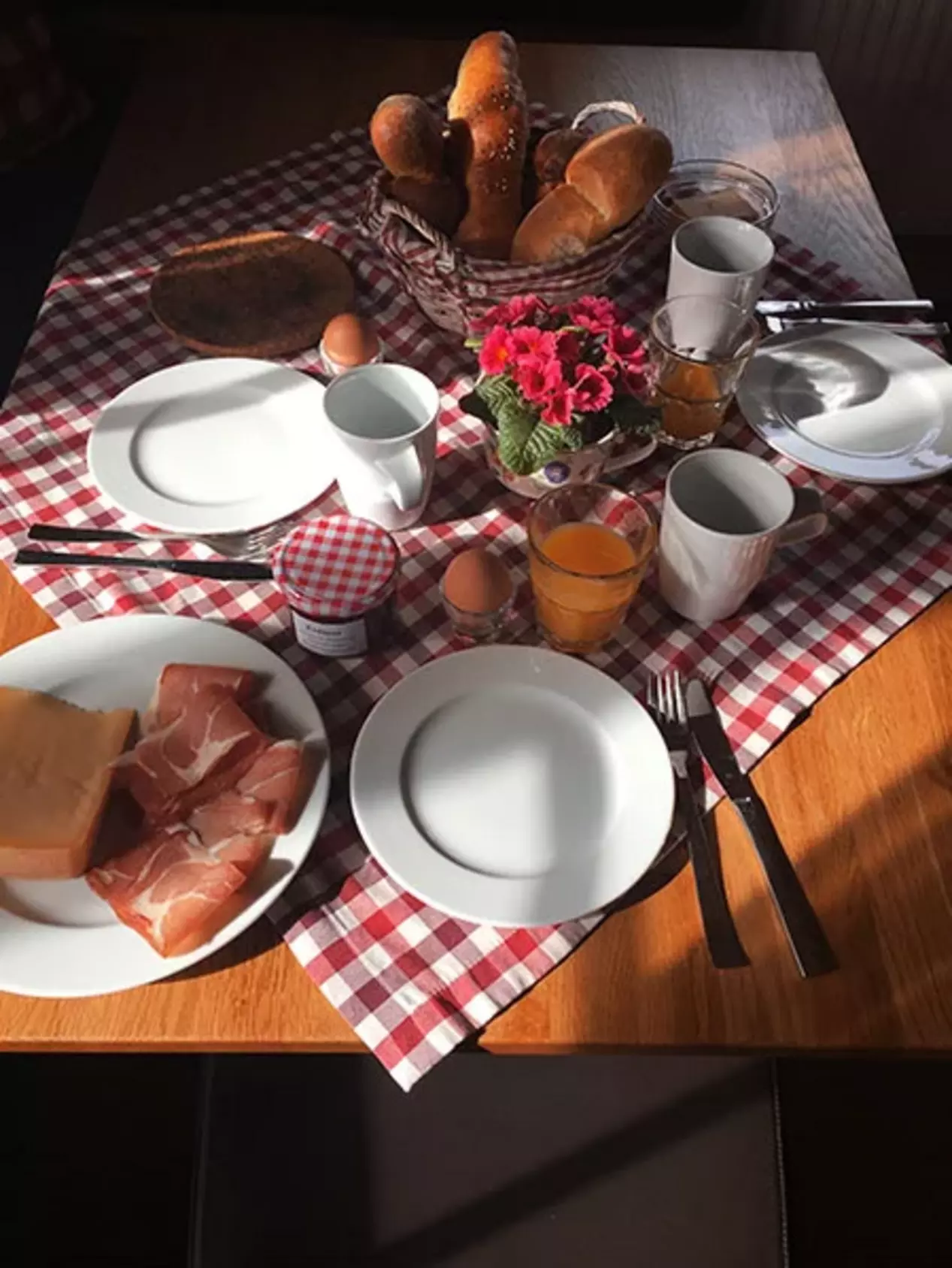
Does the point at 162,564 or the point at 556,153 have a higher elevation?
the point at 556,153

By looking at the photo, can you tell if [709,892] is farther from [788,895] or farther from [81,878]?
[81,878]

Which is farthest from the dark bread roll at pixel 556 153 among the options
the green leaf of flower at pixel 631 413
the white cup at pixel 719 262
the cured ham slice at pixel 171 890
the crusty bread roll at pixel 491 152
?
the cured ham slice at pixel 171 890

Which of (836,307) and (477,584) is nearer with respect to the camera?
(477,584)

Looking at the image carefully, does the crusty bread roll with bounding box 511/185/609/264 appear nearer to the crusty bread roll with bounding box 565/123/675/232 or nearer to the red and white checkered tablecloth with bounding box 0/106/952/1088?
the crusty bread roll with bounding box 565/123/675/232

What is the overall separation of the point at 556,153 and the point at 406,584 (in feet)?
1.74

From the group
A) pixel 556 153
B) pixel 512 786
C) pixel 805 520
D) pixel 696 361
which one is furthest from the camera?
pixel 556 153

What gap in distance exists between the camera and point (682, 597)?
103 cm

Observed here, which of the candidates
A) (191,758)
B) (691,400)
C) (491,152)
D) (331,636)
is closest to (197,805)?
(191,758)

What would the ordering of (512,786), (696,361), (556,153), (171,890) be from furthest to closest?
(556,153) < (696,361) < (512,786) < (171,890)

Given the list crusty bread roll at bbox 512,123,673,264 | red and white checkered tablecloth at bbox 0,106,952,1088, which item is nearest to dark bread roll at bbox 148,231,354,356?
red and white checkered tablecloth at bbox 0,106,952,1088

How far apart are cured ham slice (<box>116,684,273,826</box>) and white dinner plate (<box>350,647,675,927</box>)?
A: 0.09 m

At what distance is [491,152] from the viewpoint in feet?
3.94

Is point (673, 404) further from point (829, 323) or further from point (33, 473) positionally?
point (33, 473)

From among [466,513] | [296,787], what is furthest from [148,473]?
[296,787]
